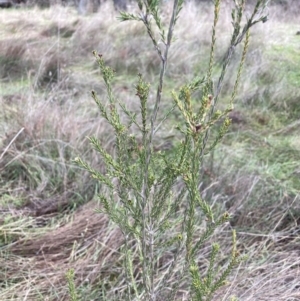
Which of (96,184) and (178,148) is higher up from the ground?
(178,148)

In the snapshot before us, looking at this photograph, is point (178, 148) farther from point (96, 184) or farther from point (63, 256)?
point (96, 184)

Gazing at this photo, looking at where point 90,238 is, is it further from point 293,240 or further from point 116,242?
point 293,240

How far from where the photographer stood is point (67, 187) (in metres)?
2.24

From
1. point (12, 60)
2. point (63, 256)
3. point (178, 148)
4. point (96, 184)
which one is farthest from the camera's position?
point (12, 60)

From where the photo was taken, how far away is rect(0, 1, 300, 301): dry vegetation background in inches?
64.4

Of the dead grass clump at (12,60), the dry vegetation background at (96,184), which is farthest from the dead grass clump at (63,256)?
the dead grass clump at (12,60)

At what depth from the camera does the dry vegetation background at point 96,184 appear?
1.64 meters

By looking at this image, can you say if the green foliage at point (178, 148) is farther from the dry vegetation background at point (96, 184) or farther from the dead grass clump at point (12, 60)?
the dead grass clump at point (12, 60)

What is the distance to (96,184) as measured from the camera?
7.14 ft

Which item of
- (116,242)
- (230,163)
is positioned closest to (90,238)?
(116,242)

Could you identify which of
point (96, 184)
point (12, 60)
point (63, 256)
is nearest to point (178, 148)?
point (63, 256)

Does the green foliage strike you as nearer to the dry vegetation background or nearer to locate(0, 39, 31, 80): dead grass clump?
the dry vegetation background

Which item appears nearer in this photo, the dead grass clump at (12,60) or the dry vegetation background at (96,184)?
the dry vegetation background at (96,184)

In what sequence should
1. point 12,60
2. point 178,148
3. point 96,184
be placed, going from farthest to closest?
point 12,60 → point 96,184 → point 178,148
